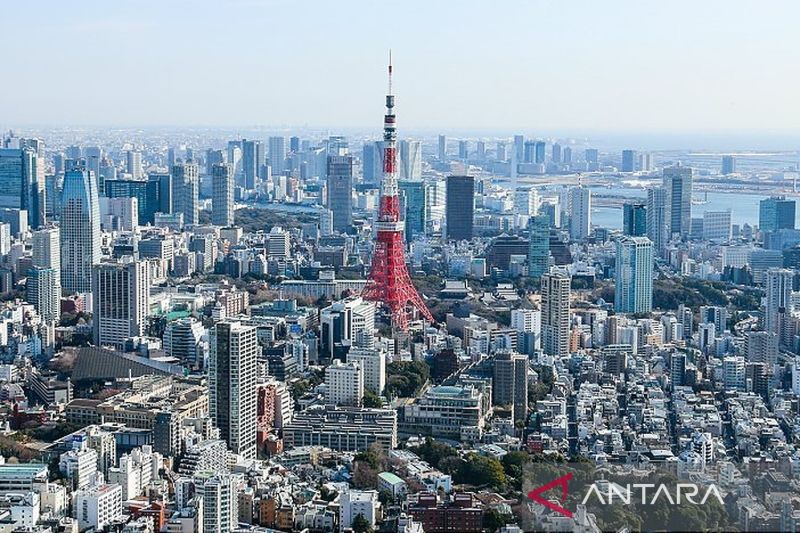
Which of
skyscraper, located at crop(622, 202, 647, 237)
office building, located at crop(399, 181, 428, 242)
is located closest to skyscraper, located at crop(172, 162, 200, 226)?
office building, located at crop(399, 181, 428, 242)

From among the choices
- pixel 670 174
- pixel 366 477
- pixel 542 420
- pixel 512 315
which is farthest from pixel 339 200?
pixel 366 477

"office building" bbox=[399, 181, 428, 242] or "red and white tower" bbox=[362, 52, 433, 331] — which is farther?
"office building" bbox=[399, 181, 428, 242]

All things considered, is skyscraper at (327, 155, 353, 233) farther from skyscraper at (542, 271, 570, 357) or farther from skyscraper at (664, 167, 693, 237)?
skyscraper at (542, 271, 570, 357)

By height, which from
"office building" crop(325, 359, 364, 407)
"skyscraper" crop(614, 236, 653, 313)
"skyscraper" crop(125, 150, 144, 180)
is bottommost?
"office building" crop(325, 359, 364, 407)

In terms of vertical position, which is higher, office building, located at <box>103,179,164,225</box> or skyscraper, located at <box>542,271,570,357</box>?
office building, located at <box>103,179,164,225</box>

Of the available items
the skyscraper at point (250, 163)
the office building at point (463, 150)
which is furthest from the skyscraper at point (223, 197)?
the office building at point (463, 150)

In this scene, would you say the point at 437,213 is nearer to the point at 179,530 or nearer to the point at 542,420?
the point at 542,420

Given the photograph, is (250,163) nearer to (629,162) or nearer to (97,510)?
(629,162)
